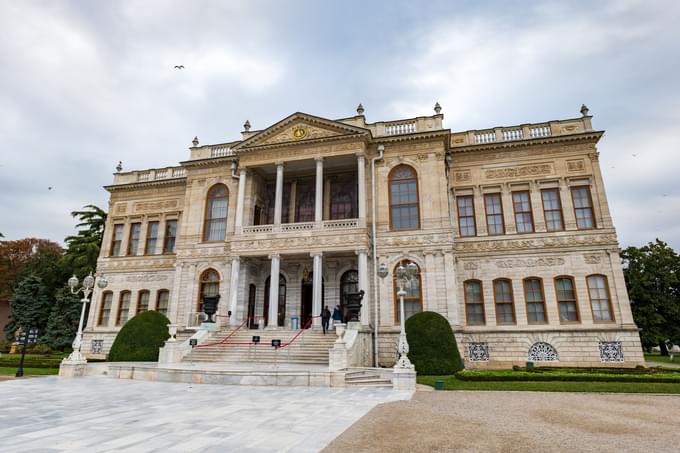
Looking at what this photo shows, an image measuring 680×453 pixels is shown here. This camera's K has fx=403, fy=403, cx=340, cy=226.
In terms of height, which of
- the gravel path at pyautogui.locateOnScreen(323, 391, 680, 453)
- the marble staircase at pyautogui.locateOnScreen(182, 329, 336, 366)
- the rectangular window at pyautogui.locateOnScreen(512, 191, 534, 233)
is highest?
the rectangular window at pyautogui.locateOnScreen(512, 191, 534, 233)

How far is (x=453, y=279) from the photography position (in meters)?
20.4

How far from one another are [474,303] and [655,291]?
2154 cm

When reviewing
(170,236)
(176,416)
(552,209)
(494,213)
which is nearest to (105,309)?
(170,236)

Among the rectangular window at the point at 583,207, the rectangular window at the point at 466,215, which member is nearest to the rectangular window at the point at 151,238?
the rectangular window at the point at 466,215

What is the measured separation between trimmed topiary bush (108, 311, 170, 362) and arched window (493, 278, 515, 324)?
17586 millimetres

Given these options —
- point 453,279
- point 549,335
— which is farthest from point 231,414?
point 549,335

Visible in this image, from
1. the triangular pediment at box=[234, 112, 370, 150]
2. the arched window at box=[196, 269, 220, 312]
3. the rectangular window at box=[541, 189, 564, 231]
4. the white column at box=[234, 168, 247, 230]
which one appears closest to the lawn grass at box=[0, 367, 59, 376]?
the arched window at box=[196, 269, 220, 312]

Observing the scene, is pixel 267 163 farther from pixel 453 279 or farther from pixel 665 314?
pixel 665 314

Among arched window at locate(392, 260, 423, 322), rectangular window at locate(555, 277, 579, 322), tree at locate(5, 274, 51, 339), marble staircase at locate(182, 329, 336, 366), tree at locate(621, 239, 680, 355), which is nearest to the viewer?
marble staircase at locate(182, 329, 336, 366)

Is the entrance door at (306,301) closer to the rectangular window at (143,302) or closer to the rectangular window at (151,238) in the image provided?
the rectangular window at (143,302)

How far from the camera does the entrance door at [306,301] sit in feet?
77.6

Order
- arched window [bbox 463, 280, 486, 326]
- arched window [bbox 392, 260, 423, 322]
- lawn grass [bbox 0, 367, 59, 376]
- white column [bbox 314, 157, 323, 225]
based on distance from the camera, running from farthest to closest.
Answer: white column [bbox 314, 157, 323, 225] < arched window [bbox 463, 280, 486, 326] < arched window [bbox 392, 260, 423, 322] < lawn grass [bbox 0, 367, 59, 376]

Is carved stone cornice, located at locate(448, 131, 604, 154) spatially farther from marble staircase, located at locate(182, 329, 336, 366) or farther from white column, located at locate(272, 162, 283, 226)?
marble staircase, located at locate(182, 329, 336, 366)

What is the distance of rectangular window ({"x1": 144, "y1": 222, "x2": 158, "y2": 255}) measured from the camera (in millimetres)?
28422
